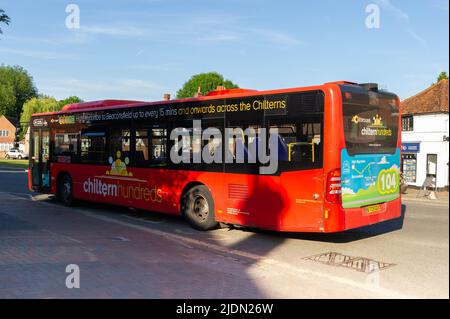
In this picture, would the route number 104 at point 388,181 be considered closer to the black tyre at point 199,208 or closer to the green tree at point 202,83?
the black tyre at point 199,208

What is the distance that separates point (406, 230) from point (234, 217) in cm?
401

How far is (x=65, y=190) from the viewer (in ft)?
46.7

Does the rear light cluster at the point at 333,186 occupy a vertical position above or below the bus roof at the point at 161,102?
→ below

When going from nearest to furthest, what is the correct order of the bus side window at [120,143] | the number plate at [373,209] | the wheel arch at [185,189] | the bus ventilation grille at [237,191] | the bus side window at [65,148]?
the number plate at [373,209] → the bus ventilation grille at [237,191] → the wheel arch at [185,189] → the bus side window at [120,143] → the bus side window at [65,148]

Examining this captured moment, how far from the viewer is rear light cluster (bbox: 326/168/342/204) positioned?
306 inches

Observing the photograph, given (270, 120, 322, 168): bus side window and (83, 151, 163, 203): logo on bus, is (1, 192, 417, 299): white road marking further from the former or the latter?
(270, 120, 322, 168): bus side window

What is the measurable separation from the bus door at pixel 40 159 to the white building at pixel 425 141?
813 inches

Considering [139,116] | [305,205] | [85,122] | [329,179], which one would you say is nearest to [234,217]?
[305,205]

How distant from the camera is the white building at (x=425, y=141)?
1031 inches

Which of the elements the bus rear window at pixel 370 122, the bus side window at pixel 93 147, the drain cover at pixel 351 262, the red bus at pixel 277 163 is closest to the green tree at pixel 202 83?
the bus side window at pixel 93 147

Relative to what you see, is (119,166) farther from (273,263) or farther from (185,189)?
(273,263)

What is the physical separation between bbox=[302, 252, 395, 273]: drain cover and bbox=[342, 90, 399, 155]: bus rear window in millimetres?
1821

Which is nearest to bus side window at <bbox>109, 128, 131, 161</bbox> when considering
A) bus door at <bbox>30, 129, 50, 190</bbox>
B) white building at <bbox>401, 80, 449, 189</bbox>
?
bus door at <bbox>30, 129, 50, 190</bbox>

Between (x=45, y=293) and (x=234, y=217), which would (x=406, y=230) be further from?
(x=45, y=293)
